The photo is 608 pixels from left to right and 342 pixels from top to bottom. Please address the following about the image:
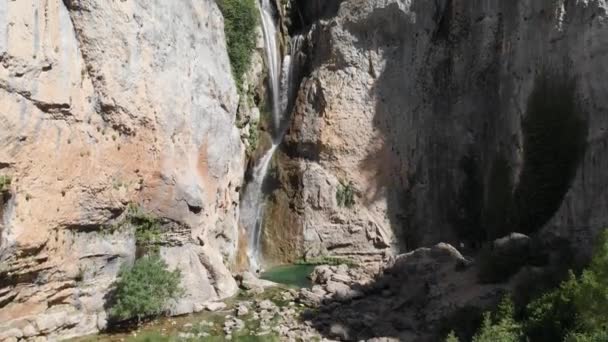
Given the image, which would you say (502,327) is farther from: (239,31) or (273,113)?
(273,113)

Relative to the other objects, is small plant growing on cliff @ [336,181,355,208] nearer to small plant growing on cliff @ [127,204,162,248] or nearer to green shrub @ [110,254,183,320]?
small plant growing on cliff @ [127,204,162,248]

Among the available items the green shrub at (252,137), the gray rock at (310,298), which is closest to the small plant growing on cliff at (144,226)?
the gray rock at (310,298)

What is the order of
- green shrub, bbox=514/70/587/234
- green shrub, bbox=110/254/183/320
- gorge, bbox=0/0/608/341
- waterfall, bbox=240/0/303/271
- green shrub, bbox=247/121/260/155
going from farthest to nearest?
waterfall, bbox=240/0/303/271 < green shrub, bbox=247/121/260/155 < green shrub, bbox=514/70/587/234 < green shrub, bbox=110/254/183/320 < gorge, bbox=0/0/608/341

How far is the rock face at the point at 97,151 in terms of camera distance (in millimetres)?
11273

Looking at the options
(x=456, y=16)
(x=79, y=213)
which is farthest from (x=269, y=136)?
(x=79, y=213)

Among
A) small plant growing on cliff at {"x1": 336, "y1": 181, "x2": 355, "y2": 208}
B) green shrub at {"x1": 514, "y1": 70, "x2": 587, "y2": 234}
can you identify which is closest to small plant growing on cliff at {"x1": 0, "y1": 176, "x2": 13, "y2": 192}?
small plant growing on cliff at {"x1": 336, "y1": 181, "x2": 355, "y2": 208}

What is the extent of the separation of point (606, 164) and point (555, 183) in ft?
6.07

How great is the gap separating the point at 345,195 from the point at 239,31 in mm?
7849

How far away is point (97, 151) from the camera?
13.1 metres

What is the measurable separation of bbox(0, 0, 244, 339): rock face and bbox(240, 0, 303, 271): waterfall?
4.33 m

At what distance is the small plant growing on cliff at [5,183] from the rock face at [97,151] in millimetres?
79

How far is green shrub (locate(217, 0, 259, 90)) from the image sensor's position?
65.9 feet

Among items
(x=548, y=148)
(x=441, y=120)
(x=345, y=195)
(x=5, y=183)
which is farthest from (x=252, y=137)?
(x=5, y=183)

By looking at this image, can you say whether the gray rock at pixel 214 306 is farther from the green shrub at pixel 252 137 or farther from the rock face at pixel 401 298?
the green shrub at pixel 252 137
